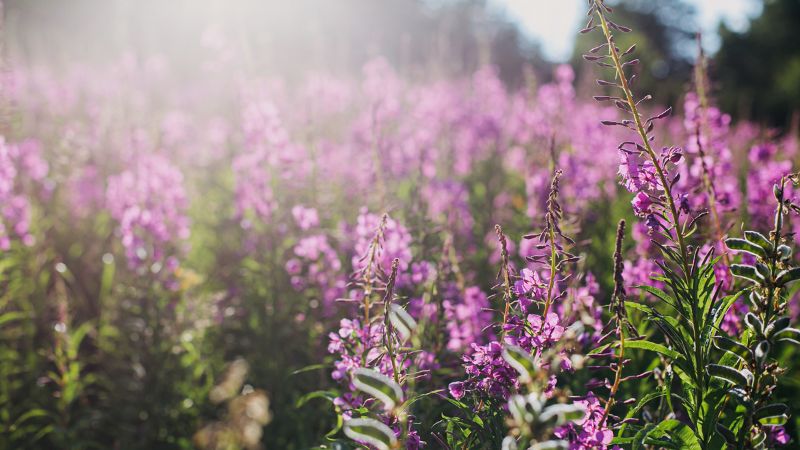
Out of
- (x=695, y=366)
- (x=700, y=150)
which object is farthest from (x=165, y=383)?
(x=700, y=150)

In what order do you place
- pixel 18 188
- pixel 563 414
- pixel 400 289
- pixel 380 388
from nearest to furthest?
pixel 563 414, pixel 380 388, pixel 400 289, pixel 18 188

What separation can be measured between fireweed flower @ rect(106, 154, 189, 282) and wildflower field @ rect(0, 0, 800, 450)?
0.02 meters

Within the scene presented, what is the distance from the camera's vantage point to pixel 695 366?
1755mm

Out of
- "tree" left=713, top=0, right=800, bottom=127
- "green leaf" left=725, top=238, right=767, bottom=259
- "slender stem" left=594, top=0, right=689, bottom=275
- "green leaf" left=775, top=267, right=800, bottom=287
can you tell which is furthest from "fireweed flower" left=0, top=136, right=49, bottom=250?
"tree" left=713, top=0, right=800, bottom=127

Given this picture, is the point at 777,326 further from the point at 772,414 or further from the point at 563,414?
the point at 563,414

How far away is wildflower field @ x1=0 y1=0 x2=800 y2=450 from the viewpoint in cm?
163

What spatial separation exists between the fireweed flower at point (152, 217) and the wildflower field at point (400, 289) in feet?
0.06

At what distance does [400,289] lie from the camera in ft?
9.20

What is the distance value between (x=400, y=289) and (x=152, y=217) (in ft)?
5.68

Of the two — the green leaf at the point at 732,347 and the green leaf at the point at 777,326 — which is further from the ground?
the green leaf at the point at 777,326

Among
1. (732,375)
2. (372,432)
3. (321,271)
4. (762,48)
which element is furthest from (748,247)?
(762,48)

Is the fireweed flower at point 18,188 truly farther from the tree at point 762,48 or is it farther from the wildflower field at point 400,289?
the tree at point 762,48

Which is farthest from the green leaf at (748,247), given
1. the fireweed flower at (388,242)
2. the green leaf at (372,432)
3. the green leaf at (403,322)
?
the fireweed flower at (388,242)

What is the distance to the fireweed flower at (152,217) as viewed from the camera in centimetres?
342
